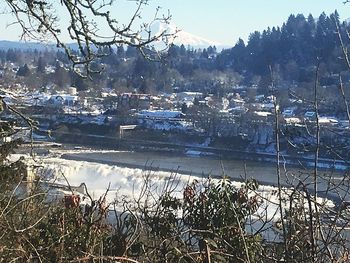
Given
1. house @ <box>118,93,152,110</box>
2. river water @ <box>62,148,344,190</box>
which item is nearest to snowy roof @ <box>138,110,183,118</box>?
house @ <box>118,93,152,110</box>

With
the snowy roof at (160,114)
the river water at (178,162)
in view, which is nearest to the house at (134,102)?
the snowy roof at (160,114)

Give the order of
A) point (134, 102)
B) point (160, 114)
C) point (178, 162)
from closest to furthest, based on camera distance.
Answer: point (178, 162), point (160, 114), point (134, 102)

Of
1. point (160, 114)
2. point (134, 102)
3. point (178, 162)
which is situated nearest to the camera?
point (178, 162)

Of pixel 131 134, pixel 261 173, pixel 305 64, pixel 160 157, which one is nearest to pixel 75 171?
pixel 160 157

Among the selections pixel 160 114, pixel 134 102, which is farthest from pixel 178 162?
pixel 134 102

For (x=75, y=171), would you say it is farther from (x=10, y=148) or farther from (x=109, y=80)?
(x=109, y=80)

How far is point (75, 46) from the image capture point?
66.0 inches

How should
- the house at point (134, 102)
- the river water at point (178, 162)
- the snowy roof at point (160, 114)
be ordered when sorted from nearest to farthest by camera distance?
the river water at point (178, 162)
the snowy roof at point (160, 114)
the house at point (134, 102)

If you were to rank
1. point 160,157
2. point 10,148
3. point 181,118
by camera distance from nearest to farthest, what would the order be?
1. point 10,148
2. point 160,157
3. point 181,118

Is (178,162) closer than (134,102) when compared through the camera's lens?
Yes

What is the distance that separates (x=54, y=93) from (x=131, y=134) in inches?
324

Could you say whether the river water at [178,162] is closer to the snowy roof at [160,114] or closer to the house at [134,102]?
the snowy roof at [160,114]

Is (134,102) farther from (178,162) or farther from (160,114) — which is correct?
(178,162)

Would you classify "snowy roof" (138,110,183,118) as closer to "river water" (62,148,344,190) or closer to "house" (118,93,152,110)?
"house" (118,93,152,110)
